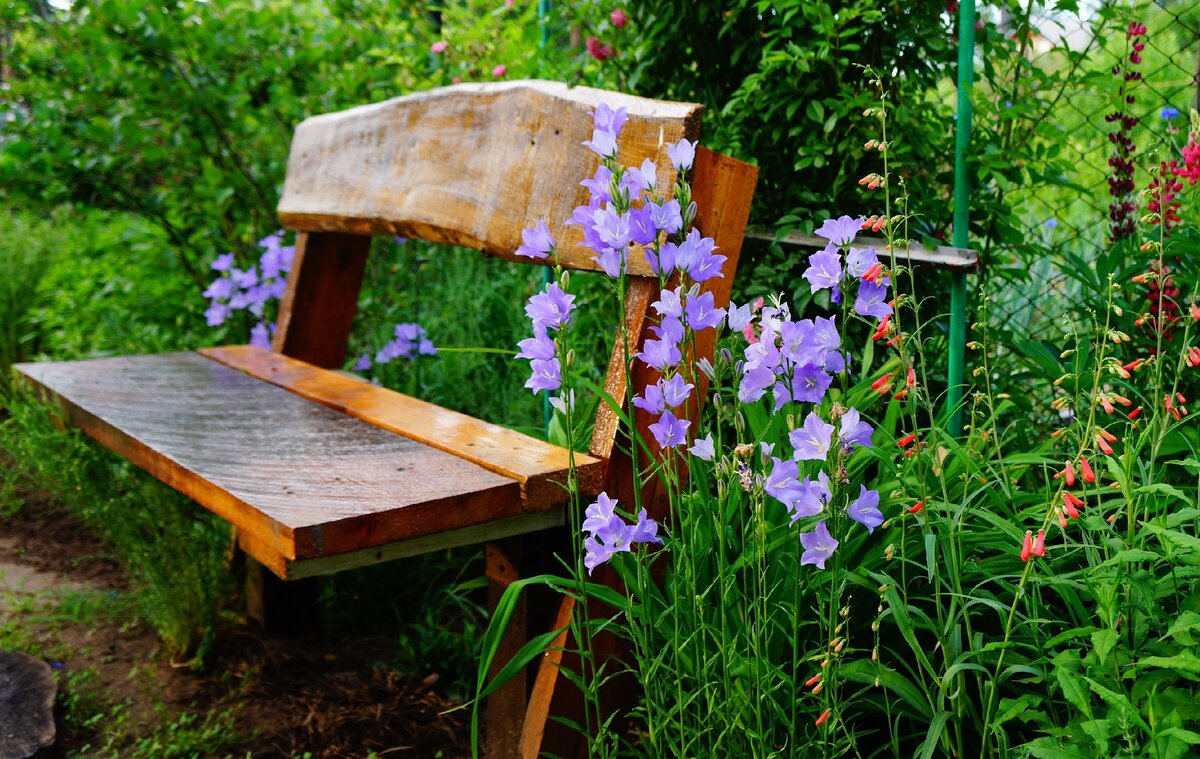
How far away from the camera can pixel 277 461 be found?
6.07 feet

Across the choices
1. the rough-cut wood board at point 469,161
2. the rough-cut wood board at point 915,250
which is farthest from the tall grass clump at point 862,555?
the rough-cut wood board at point 915,250

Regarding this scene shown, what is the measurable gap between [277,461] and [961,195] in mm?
1424

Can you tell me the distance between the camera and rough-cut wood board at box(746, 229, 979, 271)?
6.64 ft

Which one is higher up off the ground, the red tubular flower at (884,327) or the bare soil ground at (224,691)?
the red tubular flower at (884,327)

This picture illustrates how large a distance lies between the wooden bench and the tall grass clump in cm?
15

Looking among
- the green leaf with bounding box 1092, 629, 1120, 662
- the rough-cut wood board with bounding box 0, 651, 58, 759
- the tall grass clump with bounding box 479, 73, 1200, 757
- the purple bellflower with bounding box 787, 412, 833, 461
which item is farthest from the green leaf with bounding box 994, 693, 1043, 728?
the rough-cut wood board with bounding box 0, 651, 58, 759

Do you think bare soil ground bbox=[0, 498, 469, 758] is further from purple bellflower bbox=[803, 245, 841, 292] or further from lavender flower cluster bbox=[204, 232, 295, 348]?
purple bellflower bbox=[803, 245, 841, 292]

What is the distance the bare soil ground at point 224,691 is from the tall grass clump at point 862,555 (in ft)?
2.36

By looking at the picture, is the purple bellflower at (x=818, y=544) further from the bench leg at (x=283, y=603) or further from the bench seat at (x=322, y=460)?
the bench leg at (x=283, y=603)

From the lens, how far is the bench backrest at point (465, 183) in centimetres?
177

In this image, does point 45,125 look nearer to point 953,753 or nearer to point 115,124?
point 115,124

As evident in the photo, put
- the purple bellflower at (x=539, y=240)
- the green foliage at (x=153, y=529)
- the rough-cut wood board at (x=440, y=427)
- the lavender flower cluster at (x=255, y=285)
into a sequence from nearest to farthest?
the purple bellflower at (x=539, y=240) → the rough-cut wood board at (x=440, y=427) → the green foliage at (x=153, y=529) → the lavender flower cluster at (x=255, y=285)

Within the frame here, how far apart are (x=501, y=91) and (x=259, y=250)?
1.90m

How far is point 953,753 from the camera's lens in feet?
4.31
